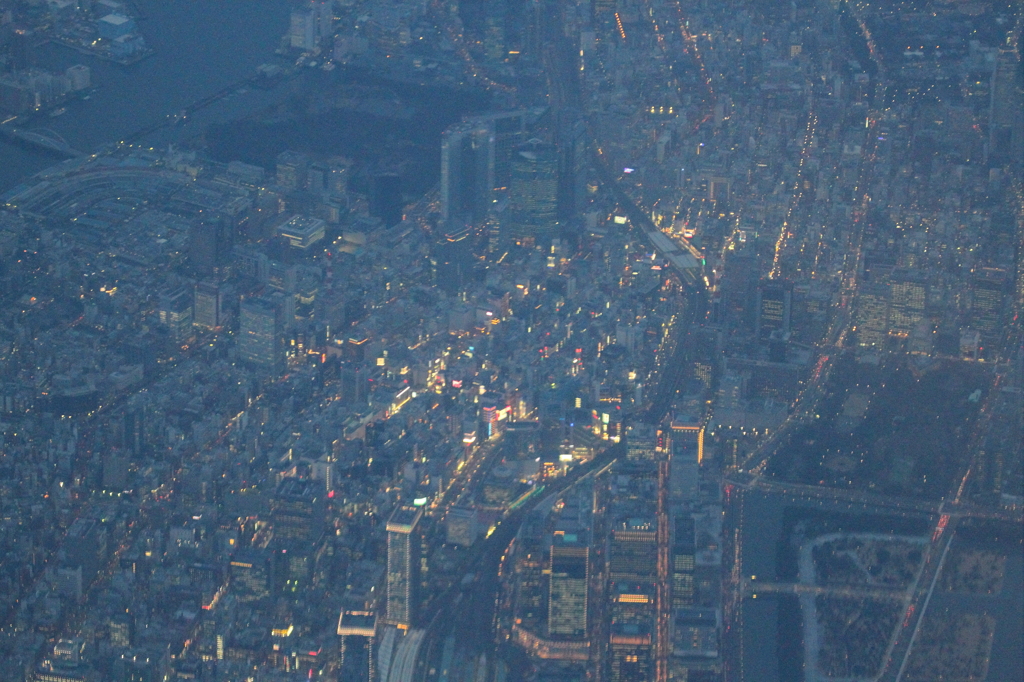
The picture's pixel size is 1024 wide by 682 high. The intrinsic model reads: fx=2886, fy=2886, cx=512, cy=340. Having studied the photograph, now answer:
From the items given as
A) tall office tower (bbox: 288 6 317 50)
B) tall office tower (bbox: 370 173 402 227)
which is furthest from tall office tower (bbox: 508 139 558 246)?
tall office tower (bbox: 288 6 317 50)

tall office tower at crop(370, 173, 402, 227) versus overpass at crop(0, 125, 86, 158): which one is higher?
overpass at crop(0, 125, 86, 158)

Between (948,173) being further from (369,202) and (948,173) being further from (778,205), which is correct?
(369,202)

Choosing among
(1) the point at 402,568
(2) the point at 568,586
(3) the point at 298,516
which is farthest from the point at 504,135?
(2) the point at 568,586

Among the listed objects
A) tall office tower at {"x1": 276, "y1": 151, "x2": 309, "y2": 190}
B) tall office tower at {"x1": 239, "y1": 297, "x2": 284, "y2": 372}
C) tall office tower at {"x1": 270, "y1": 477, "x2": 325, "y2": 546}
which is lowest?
tall office tower at {"x1": 270, "y1": 477, "x2": 325, "y2": 546}

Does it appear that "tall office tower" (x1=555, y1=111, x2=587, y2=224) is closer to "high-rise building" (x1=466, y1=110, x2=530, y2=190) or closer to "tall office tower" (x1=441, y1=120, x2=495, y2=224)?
"high-rise building" (x1=466, y1=110, x2=530, y2=190)

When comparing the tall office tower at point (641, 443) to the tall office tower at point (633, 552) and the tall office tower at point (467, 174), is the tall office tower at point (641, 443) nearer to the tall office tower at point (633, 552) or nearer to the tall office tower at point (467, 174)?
the tall office tower at point (633, 552)
